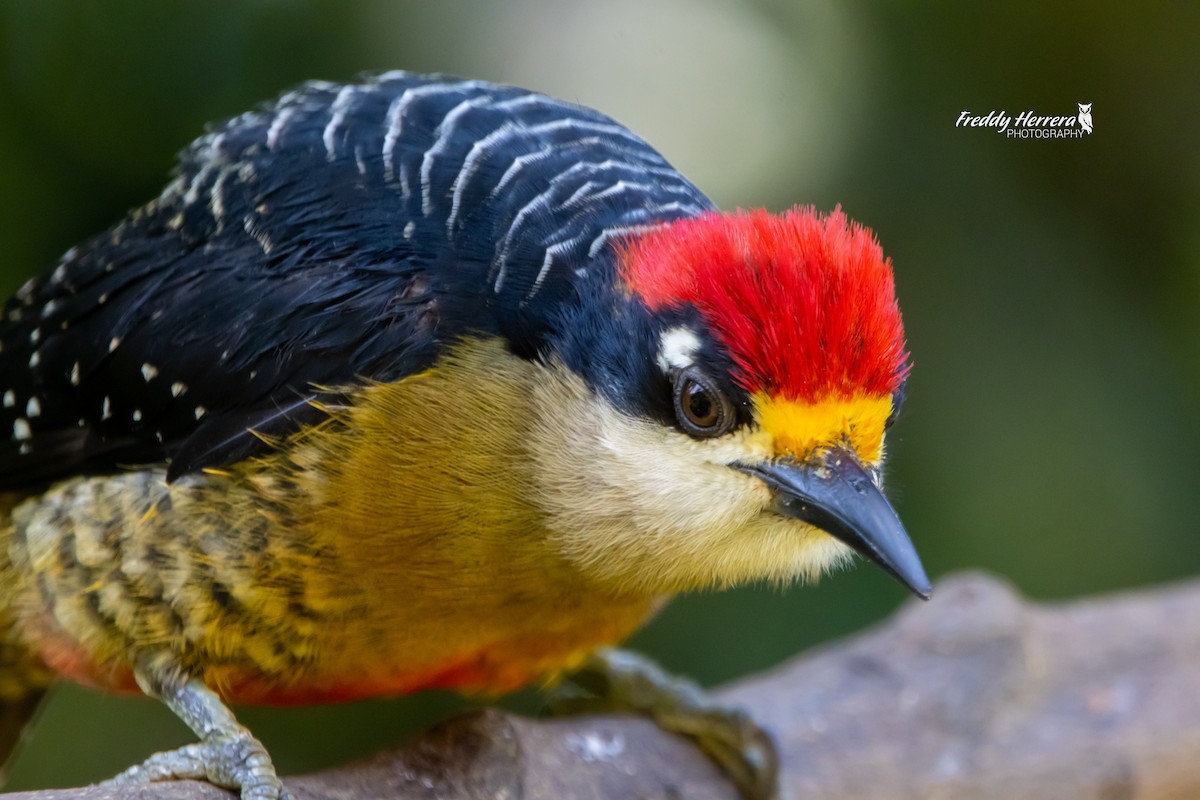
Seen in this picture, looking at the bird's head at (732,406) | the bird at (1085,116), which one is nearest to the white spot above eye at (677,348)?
the bird's head at (732,406)

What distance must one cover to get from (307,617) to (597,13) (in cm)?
175

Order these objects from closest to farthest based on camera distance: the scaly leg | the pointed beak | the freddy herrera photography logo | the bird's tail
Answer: the pointed beak, the scaly leg, the bird's tail, the freddy herrera photography logo

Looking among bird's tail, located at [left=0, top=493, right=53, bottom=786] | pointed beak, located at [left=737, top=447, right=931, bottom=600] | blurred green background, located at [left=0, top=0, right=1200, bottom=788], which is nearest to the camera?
pointed beak, located at [left=737, top=447, right=931, bottom=600]

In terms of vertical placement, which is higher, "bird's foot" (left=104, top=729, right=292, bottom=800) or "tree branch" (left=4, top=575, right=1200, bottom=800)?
"bird's foot" (left=104, top=729, right=292, bottom=800)

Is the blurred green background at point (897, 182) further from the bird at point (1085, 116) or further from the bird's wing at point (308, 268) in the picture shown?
the bird's wing at point (308, 268)

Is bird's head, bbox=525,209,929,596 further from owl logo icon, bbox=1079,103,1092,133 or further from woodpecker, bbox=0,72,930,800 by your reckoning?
owl logo icon, bbox=1079,103,1092,133

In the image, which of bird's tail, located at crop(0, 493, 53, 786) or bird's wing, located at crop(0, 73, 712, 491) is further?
bird's tail, located at crop(0, 493, 53, 786)

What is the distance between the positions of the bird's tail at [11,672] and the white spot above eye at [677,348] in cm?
134

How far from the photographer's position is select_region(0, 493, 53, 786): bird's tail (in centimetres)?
248

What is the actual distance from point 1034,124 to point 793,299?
2.12m

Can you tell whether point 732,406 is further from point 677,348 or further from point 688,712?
point 688,712

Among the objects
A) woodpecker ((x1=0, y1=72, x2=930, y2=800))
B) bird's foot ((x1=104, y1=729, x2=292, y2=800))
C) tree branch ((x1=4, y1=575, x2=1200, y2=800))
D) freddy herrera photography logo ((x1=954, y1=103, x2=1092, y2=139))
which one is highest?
freddy herrera photography logo ((x1=954, y1=103, x2=1092, y2=139))

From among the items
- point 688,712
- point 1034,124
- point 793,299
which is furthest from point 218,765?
point 1034,124

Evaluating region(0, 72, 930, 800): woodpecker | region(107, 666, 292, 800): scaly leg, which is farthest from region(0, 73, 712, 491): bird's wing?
region(107, 666, 292, 800): scaly leg
